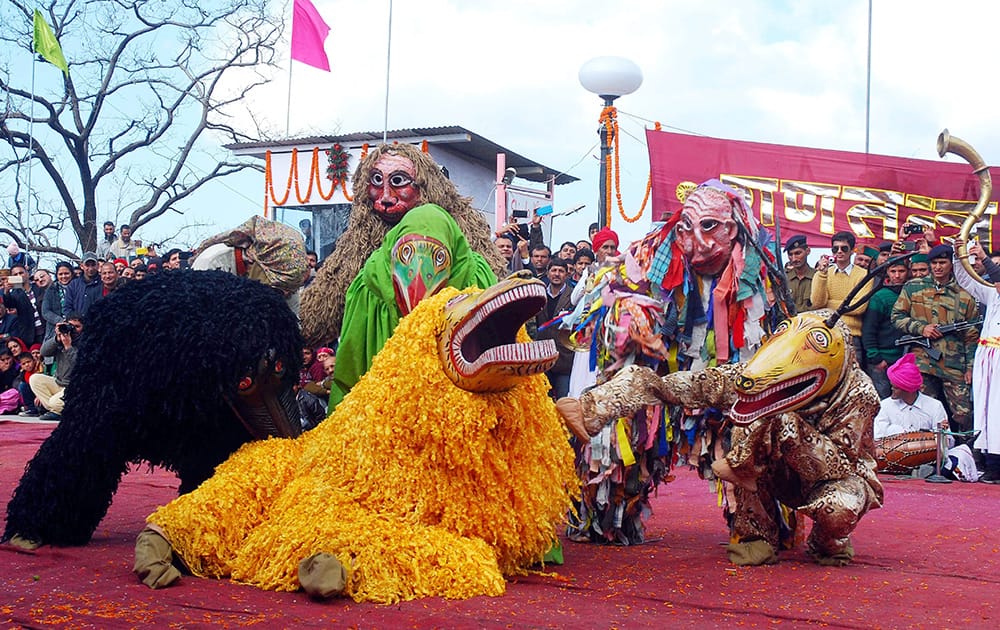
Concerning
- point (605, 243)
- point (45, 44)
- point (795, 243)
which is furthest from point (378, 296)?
point (45, 44)

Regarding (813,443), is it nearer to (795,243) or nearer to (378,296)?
(378,296)

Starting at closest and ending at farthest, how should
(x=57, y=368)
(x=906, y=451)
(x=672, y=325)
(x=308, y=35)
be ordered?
(x=672, y=325) < (x=906, y=451) < (x=57, y=368) < (x=308, y=35)

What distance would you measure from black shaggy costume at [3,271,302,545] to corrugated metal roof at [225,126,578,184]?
43.4 feet

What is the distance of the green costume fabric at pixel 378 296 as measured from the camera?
3904 millimetres

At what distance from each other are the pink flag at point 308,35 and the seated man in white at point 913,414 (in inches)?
403

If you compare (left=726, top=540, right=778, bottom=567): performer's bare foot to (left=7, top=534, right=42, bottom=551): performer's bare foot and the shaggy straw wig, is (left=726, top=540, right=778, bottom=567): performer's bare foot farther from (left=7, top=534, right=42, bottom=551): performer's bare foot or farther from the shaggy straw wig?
(left=7, top=534, right=42, bottom=551): performer's bare foot

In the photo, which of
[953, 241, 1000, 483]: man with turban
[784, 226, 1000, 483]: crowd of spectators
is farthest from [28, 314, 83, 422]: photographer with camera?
[953, 241, 1000, 483]: man with turban

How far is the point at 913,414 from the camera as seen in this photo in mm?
7637

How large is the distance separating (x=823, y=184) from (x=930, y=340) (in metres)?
2.21

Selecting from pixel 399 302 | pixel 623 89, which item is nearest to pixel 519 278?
pixel 399 302

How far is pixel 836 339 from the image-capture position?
3.78 m

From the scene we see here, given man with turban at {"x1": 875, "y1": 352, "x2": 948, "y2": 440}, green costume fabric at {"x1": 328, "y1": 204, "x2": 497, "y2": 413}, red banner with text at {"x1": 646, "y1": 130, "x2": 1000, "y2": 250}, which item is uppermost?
red banner with text at {"x1": 646, "y1": 130, "x2": 1000, "y2": 250}

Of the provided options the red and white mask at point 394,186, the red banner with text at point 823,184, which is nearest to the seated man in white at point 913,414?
the red banner with text at point 823,184

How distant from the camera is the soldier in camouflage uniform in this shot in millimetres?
7629
